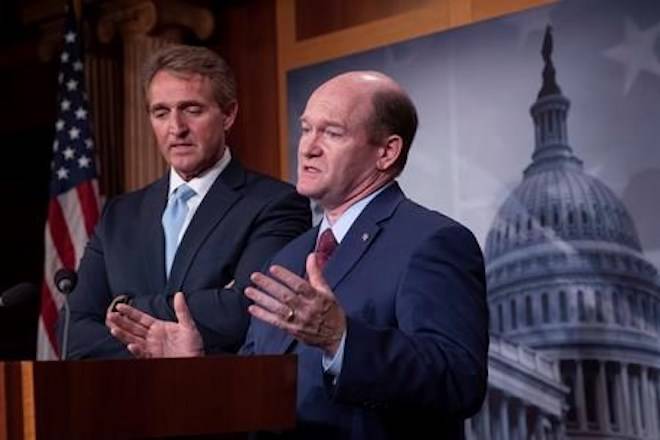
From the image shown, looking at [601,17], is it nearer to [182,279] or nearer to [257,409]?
[182,279]

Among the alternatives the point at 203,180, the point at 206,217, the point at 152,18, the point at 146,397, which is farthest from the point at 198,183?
the point at 152,18

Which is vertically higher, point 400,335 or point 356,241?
point 356,241

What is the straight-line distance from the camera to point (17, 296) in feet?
6.91

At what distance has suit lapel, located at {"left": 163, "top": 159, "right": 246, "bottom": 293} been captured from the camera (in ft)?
8.24

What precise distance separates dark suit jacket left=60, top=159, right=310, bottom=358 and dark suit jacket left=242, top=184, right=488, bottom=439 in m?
0.29

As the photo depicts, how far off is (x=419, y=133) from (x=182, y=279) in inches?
77.4

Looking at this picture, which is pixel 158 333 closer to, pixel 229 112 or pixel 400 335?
pixel 400 335

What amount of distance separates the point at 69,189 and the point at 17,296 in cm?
292

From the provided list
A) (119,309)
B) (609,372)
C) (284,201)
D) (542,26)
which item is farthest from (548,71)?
(119,309)

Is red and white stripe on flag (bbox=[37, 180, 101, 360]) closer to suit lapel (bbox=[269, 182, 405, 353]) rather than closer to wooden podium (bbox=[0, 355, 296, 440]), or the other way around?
suit lapel (bbox=[269, 182, 405, 353])

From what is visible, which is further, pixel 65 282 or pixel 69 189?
pixel 69 189

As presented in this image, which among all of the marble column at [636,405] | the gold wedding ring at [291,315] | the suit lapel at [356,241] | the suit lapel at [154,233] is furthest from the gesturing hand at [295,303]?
the marble column at [636,405]

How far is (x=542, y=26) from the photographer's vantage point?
3906mm

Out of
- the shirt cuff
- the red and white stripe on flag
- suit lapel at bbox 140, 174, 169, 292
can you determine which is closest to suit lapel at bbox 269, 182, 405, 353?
the shirt cuff
